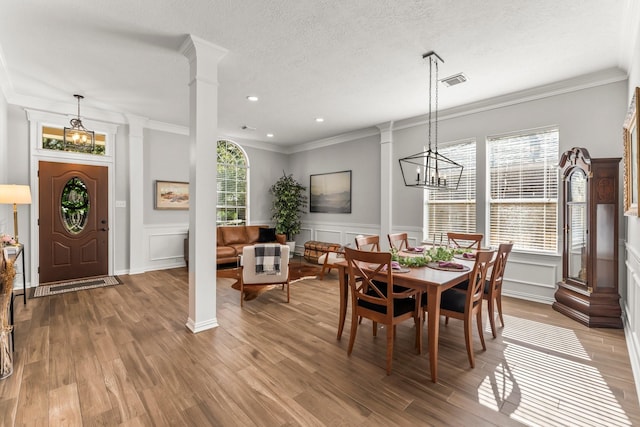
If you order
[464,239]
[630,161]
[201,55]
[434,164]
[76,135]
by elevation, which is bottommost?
[464,239]

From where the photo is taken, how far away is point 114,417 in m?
1.82

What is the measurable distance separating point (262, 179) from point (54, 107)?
4079 millimetres

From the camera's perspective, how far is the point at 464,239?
412 centimetres

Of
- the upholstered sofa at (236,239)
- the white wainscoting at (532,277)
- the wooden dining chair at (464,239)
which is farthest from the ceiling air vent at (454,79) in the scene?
the upholstered sofa at (236,239)

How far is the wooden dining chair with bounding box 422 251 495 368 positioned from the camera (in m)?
2.39

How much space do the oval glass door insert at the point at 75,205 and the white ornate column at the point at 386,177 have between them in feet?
17.5

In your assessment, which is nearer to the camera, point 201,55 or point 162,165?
point 201,55

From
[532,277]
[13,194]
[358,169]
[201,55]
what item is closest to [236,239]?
[358,169]

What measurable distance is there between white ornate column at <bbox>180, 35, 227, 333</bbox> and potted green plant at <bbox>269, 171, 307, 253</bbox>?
14.0ft

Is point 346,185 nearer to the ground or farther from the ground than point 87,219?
farther from the ground

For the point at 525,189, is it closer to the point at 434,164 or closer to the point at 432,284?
the point at 434,164

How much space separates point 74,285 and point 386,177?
5629 mm

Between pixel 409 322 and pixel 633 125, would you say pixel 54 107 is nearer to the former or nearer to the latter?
pixel 409 322

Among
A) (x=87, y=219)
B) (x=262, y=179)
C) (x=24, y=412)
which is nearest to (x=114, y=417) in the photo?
(x=24, y=412)
